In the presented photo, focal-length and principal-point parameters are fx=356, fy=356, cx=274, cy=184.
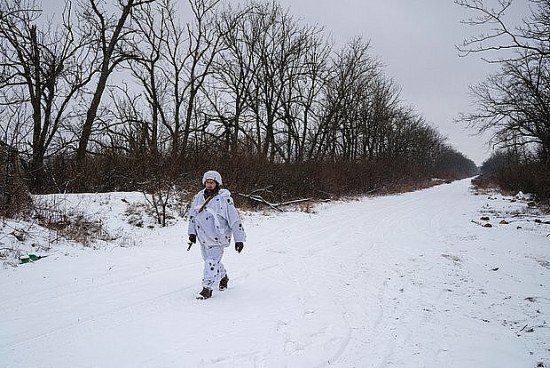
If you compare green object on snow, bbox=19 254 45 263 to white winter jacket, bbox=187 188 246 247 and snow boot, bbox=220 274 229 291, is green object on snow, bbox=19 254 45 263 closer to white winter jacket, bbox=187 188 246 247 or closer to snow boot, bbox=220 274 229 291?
white winter jacket, bbox=187 188 246 247

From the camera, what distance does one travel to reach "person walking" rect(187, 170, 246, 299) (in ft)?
17.3

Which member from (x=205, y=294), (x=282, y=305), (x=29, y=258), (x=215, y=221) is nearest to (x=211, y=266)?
(x=205, y=294)

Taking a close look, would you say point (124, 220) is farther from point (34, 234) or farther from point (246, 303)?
point (246, 303)

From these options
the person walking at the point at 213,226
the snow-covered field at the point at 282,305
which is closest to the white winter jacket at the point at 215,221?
the person walking at the point at 213,226

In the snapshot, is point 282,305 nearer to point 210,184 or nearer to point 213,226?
point 213,226

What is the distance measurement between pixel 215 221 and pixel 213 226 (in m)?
0.08

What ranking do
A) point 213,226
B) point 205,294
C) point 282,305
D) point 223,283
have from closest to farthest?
point 282,305 < point 205,294 < point 213,226 < point 223,283

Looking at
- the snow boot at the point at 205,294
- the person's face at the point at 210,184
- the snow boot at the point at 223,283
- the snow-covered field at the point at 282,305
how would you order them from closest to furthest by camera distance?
the snow-covered field at the point at 282,305 < the snow boot at the point at 205,294 < the person's face at the point at 210,184 < the snow boot at the point at 223,283

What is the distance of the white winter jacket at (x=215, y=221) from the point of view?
17.4 feet

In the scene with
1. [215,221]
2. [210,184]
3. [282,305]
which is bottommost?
[282,305]

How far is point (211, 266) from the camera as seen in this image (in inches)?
208

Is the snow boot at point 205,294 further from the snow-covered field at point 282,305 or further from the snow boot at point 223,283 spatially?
the snow boot at point 223,283

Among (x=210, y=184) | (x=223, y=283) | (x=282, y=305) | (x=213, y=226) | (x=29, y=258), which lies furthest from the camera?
(x=29, y=258)

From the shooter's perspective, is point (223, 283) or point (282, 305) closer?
point (282, 305)
